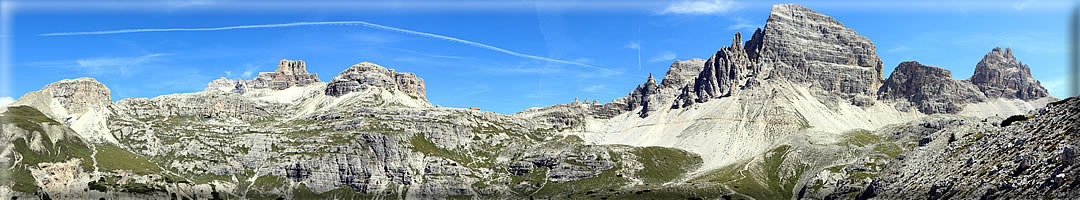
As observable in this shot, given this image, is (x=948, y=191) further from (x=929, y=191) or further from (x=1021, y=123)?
(x=1021, y=123)

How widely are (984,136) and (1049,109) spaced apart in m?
12.8

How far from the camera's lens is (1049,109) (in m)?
153

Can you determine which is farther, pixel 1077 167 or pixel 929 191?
pixel 929 191

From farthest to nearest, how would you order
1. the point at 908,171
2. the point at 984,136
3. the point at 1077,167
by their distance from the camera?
the point at 908,171, the point at 984,136, the point at 1077,167

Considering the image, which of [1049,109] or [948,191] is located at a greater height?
[1049,109]

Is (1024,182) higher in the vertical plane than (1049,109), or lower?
lower

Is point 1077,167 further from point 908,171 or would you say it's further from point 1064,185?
point 908,171

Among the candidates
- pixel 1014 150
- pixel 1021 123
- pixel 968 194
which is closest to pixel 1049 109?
pixel 1021 123

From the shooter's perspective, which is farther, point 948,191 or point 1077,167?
point 948,191

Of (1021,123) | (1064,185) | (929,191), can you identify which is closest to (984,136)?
(1021,123)

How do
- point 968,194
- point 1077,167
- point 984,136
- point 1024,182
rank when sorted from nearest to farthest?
point 1077,167 < point 1024,182 < point 968,194 < point 984,136

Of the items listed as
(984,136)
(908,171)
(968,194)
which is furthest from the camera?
(908,171)

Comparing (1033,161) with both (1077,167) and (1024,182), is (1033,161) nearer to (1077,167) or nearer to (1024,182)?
(1024,182)

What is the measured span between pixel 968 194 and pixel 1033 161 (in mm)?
12755
